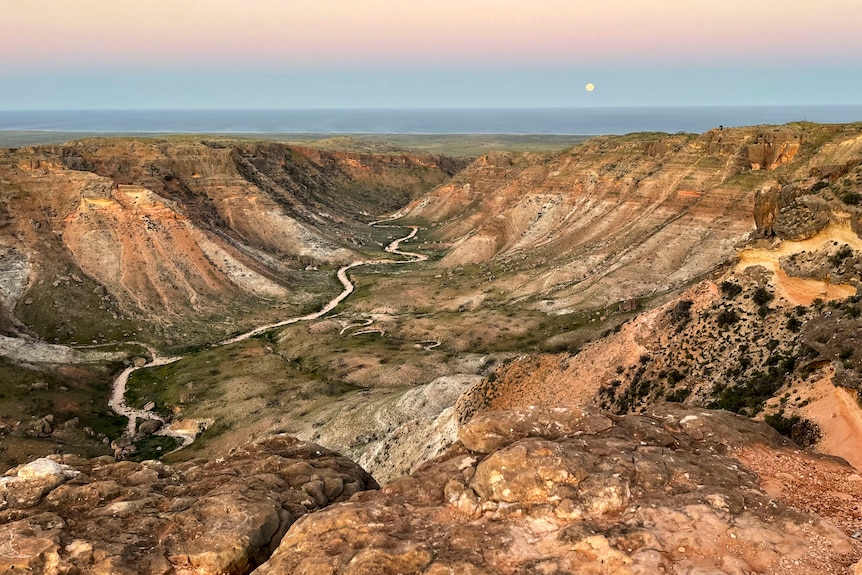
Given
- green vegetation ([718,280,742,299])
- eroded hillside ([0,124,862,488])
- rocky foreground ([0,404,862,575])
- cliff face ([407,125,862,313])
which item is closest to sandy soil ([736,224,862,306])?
eroded hillside ([0,124,862,488])

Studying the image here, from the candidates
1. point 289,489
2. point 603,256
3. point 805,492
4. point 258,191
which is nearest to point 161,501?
point 289,489

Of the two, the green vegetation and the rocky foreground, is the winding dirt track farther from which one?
the green vegetation

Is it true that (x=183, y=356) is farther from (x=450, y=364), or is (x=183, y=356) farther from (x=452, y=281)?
(x=452, y=281)

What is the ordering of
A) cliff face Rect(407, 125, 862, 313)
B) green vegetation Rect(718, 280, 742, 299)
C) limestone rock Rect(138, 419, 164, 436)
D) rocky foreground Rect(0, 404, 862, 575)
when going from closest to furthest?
rocky foreground Rect(0, 404, 862, 575), green vegetation Rect(718, 280, 742, 299), limestone rock Rect(138, 419, 164, 436), cliff face Rect(407, 125, 862, 313)

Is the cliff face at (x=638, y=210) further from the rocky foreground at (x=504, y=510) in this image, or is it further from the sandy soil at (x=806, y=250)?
the rocky foreground at (x=504, y=510)

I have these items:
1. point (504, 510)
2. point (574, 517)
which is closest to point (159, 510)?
point (504, 510)

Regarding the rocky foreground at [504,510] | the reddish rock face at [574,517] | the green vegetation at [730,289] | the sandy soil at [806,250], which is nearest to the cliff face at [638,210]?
the sandy soil at [806,250]
